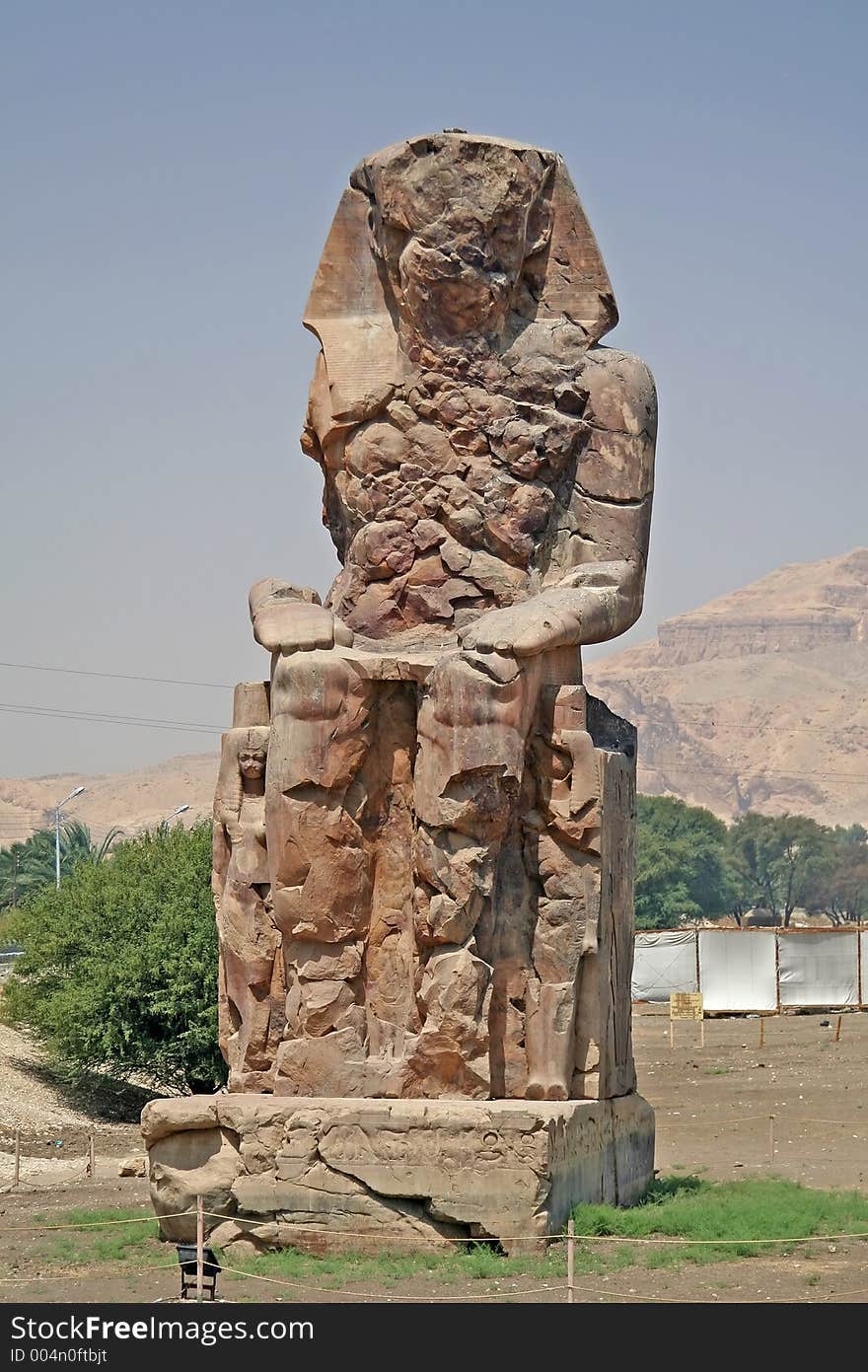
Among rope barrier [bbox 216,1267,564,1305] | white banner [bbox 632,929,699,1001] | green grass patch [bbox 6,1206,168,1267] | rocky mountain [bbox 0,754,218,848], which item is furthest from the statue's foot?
rocky mountain [bbox 0,754,218,848]

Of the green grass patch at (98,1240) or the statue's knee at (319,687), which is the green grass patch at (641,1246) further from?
the statue's knee at (319,687)

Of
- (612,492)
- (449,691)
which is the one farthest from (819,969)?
(449,691)

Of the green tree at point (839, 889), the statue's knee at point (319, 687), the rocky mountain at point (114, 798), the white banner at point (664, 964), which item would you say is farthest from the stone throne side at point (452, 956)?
the rocky mountain at point (114, 798)

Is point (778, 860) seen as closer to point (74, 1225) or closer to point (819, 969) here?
point (819, 969)

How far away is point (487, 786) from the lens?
9484 mm

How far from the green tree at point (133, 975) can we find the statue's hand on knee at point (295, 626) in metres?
10.1

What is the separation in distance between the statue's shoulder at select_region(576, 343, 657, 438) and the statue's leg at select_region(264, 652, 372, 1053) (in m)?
2.09

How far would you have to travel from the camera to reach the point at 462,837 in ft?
31.2

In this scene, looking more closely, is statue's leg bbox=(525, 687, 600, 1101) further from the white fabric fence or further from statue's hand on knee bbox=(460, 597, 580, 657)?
the white fabric fence

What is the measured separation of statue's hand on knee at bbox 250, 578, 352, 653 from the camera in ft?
31.8

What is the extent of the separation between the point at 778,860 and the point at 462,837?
72169 mm

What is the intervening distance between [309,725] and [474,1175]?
85.8 inches

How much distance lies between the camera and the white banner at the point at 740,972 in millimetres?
27531

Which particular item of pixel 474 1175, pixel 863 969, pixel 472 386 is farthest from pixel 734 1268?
pixel 863 969
